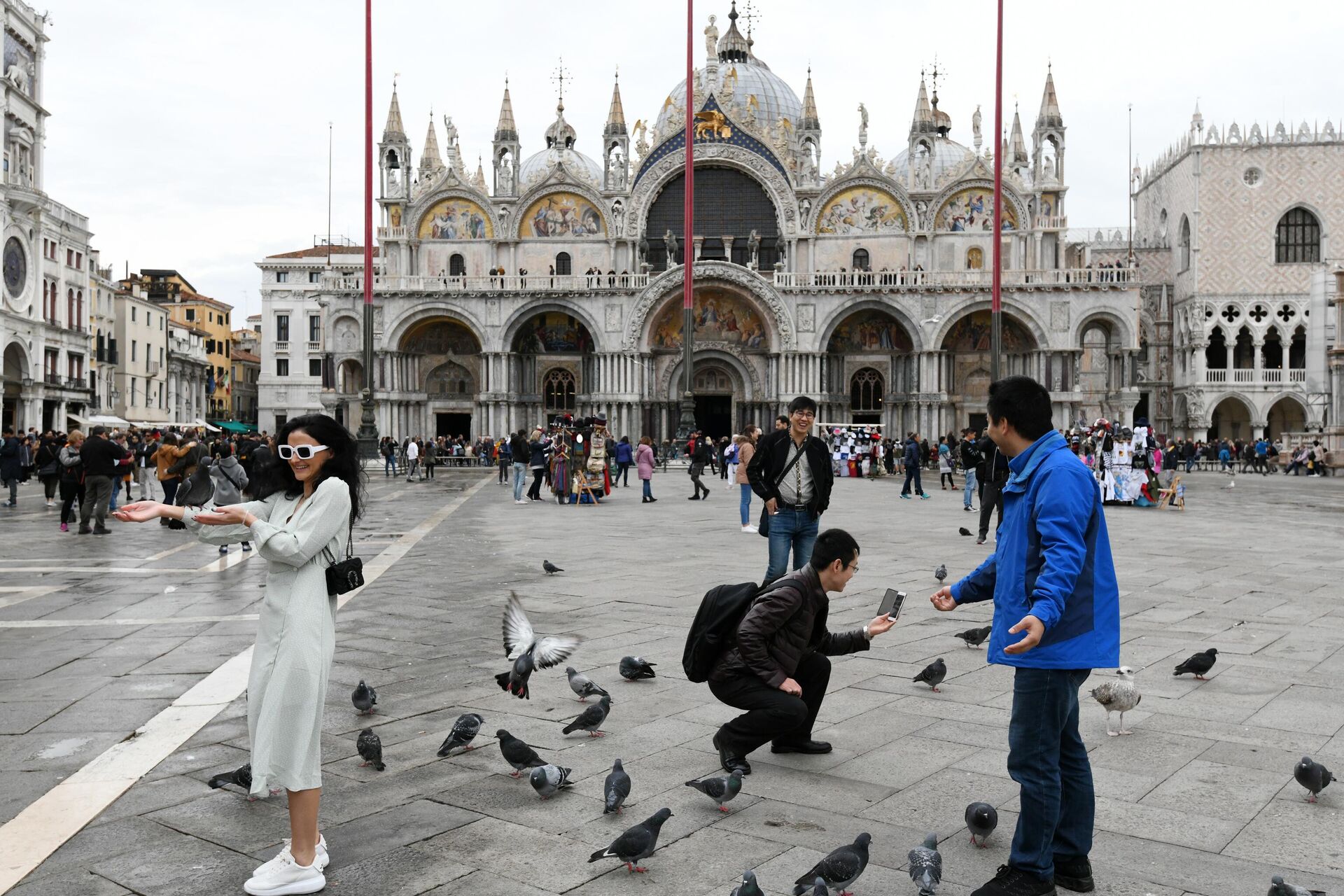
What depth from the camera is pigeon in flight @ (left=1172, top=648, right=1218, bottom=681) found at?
626 cm

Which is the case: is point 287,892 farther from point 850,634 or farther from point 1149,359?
point 1149,359

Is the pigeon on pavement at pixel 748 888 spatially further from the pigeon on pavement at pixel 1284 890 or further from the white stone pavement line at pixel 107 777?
the white stone pavement line at pixel 107 777

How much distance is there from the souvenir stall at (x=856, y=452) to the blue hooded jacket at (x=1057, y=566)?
96.2 feet

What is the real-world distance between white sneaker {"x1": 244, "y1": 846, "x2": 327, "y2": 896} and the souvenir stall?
29.8 metres

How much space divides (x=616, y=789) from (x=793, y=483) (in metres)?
4.14

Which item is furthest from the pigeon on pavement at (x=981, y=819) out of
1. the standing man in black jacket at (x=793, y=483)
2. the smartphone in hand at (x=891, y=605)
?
the standing man in black jacket at (x=793, y=483)

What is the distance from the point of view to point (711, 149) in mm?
43656

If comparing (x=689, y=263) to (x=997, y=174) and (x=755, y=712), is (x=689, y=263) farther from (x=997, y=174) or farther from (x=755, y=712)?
(x=755, y=712)

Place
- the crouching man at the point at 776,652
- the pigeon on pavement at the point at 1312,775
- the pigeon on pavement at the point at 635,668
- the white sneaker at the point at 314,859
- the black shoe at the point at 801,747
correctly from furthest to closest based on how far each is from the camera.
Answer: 1. the pigeon on pavement at the point at 635,668
2. the black shoe at the point at 801,747
3. the crouching man at the point at 776,652
4. the pigeon on pavement at the point at 1312,775
5. the white sneaker at the point at 314,859

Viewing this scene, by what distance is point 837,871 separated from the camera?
3457 mm

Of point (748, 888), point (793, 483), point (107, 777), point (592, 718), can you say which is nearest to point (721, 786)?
point (748, 888)

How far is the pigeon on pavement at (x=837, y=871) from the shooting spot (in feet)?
11.3

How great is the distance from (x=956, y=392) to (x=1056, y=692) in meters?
41.0

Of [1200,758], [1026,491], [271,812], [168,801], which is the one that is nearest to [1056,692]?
[1026,491]
